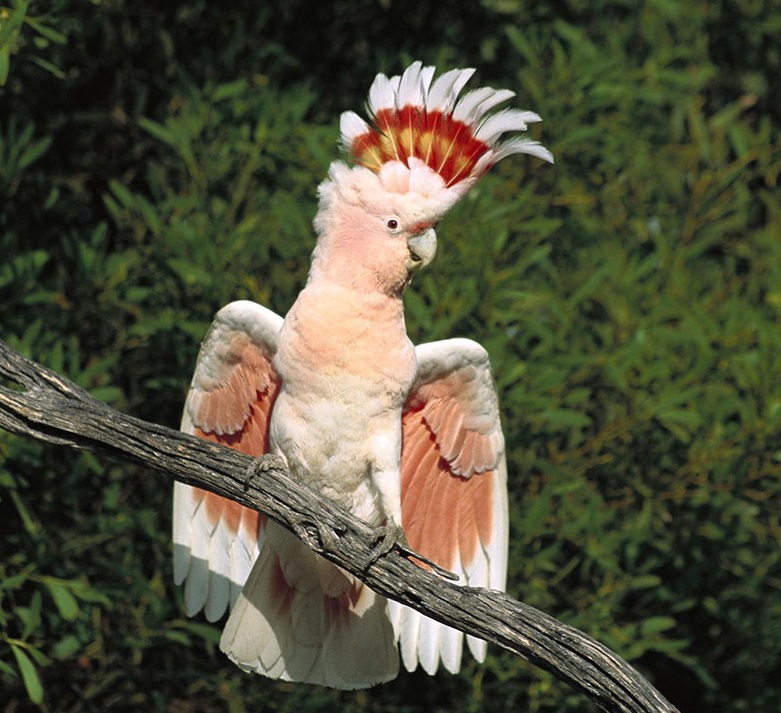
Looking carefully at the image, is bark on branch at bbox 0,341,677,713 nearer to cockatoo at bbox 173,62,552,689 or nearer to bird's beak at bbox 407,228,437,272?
cockatoo at bbox 173,62,552,689

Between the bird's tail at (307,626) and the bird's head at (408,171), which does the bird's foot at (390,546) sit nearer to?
the bird's tail at (307,626)

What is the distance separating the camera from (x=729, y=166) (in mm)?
4250

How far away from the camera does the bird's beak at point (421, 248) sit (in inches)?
106

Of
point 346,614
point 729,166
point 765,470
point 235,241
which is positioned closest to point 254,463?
point 346,614

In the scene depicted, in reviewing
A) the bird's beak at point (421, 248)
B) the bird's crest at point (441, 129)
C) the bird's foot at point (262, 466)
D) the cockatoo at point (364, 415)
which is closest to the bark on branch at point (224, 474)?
the bird's foot at point (262, 466)

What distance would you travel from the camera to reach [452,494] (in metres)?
3.14

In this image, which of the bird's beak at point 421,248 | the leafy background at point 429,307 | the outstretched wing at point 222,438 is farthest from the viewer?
the leafy background at point 429,307

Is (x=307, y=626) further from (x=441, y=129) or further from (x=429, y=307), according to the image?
(x=441, y=129)

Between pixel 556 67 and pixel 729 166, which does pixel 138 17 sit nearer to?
pixel 556 67

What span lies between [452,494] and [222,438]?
1.83 feet

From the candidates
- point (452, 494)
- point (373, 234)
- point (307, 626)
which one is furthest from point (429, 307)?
point (307, 626)

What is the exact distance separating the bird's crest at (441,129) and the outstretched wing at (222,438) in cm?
47

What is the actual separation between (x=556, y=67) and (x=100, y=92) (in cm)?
135

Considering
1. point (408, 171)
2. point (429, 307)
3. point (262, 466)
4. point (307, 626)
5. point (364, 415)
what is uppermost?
point (429, 307)
